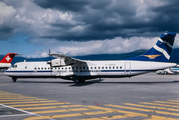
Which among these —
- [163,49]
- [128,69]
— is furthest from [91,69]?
[163,49]

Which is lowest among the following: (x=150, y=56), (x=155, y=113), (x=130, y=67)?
(x=155, y=113)

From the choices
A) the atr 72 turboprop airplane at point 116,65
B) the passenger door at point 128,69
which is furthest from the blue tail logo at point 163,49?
the passenger door at point 128,69

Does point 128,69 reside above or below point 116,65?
below

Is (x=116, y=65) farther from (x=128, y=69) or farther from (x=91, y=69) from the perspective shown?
(x=91, y=69)

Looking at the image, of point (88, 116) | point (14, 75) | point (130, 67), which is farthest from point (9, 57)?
point (88, 116)

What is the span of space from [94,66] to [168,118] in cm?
2134

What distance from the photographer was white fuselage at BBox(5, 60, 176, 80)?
27219 mm

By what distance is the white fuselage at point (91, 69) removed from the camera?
89.3ft

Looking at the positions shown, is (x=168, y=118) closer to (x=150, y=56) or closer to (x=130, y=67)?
(x=130, y=67)

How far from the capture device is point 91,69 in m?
29.0

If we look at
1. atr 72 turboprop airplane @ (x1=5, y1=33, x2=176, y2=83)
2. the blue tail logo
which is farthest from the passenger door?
the blue tail logo

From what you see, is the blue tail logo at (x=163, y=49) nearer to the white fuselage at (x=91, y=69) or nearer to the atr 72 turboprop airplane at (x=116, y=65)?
the atr 72 turboprop airplane at (x=116, y=65)

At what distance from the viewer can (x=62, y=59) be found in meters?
27.3

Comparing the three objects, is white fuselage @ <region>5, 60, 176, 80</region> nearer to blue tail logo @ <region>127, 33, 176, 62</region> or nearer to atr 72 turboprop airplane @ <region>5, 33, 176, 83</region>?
atr 72 turboprop airplane @ <region>5, 33, 176, 83</region>
